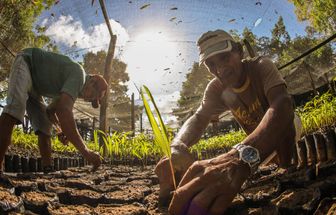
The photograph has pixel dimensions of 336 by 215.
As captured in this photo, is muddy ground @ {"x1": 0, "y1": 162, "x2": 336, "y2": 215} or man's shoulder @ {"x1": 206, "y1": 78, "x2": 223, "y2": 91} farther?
man's shoulder @ {"x1": 206, "y1": 78, "x2": 223, "y2": 91}

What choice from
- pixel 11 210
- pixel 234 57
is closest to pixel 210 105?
pixel 234 57

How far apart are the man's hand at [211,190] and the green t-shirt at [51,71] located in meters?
1.69

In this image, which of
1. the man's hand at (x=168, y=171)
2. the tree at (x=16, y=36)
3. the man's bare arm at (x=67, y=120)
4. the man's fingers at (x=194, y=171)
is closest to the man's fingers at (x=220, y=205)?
the man's fingers at (x=194, y=171)

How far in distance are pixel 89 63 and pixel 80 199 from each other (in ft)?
72.8

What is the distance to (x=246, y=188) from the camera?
4.98 feet

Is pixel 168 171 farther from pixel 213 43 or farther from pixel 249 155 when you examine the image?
pixel 213 43

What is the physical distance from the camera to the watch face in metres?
1.06

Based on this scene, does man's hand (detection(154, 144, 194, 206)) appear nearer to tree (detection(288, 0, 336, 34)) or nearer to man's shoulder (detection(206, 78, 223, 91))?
man's shoulder (detection(206, 78, 223, 91))

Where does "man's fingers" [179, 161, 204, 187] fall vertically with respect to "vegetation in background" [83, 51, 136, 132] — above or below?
below

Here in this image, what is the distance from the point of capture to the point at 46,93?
2.65 m

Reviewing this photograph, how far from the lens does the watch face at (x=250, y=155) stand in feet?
3.48

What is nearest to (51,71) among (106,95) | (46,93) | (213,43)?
(46,93)

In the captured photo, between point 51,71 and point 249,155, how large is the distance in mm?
2006

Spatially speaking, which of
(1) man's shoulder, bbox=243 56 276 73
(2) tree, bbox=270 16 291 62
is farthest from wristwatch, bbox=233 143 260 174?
(2) tree, bbox=270 16 291 62
